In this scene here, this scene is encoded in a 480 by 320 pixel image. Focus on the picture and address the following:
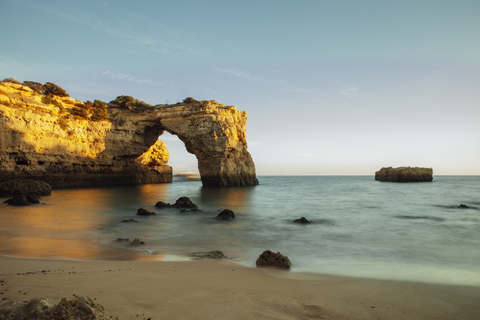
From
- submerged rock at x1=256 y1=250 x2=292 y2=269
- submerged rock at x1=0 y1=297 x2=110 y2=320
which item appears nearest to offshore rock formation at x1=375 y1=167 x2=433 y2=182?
submerged rock at x1=256 y1=250 x2=292 y2=269

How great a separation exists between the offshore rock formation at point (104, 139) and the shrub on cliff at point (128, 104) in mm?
224

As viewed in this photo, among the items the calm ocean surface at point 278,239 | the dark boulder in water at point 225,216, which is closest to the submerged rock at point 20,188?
the calm ocean surface at point 278,239

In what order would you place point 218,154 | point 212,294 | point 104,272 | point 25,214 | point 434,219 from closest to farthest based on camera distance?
point 212,294, point 104,272, point 25,214, point 434,219, point 218,154

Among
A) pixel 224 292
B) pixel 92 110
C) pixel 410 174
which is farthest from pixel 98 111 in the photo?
pixel 410 174

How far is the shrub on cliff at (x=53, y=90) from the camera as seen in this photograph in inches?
848

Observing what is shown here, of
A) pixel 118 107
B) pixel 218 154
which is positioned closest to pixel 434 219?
pixel 218 154

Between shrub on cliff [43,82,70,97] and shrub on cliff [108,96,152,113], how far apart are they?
190 inches

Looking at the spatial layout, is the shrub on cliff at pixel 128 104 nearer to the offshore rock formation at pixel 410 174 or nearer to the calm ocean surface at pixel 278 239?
the calm ocean surface at pixel 278 239

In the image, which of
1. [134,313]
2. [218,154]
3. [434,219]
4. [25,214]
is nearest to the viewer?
[134,313]

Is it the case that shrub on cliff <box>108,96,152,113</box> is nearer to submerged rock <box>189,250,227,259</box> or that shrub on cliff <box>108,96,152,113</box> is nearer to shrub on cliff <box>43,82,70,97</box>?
shrub on cliff <box>43,82,70,97</box>

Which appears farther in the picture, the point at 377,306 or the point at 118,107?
the point at 118,107

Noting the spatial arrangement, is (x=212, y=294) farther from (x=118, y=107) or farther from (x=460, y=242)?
(x=118, y=107)

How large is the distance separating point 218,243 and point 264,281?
2.85 m

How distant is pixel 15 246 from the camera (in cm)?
491
